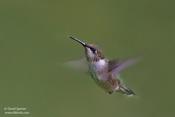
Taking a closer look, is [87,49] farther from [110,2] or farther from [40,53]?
[110,2]

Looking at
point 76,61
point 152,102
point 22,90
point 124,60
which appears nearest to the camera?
point 124,60

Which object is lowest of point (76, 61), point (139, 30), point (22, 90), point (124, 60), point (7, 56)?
point (124, 60)

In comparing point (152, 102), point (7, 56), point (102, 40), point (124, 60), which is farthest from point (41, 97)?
point (124, 60)

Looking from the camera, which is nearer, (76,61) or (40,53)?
(76,61)

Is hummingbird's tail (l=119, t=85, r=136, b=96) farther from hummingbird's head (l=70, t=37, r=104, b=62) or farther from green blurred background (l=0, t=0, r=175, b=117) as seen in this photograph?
hummingbird's head (l=70, t=37, r=104, b=62)

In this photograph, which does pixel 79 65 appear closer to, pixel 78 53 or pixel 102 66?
pixel 102 66
